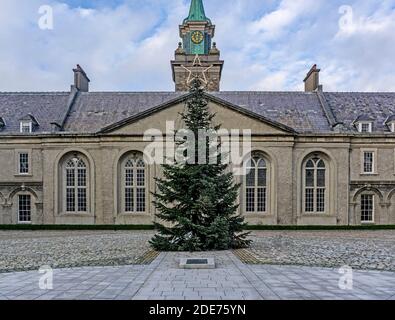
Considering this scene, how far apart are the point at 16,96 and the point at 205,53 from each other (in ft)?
76.0

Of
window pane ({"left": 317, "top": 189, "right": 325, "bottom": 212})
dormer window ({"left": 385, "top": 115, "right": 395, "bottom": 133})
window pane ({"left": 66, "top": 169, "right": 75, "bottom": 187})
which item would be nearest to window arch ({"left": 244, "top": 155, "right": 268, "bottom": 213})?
window pane ({"left": 317, "top": 189, "right": 325, "bottom": 212})

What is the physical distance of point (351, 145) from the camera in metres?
33.1

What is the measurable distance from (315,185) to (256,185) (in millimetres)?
5171

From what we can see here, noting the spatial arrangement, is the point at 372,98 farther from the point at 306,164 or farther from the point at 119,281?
the point at 119,281

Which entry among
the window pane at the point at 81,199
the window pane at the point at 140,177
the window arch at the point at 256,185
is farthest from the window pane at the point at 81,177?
the window arch at the point at 256,185

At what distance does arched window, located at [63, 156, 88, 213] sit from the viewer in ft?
108

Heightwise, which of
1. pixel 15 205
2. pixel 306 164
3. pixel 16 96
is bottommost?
pixel 15 205

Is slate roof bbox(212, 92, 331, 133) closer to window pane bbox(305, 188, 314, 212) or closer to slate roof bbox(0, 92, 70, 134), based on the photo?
window pane bbox(305, 188, 314, 212)

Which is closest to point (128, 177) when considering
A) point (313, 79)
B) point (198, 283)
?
point (313, 79)

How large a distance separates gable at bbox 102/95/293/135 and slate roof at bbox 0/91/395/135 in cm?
132

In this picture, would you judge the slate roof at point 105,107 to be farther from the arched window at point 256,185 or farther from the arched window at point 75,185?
the arched window at point 256,185

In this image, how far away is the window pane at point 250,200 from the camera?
107ft

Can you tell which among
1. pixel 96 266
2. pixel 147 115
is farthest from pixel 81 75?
pixel 96 266

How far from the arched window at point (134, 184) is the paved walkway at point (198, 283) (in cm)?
2061
